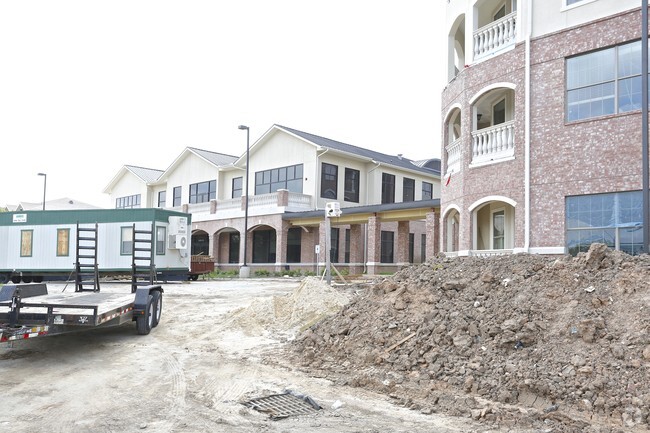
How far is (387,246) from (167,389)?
31307mm

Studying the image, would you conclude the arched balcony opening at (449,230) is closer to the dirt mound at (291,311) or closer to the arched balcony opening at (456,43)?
the arched balcony opening at (456,43)

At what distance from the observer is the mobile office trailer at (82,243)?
2675 cm

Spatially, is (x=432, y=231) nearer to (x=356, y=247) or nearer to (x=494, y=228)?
(x=356, y=247)

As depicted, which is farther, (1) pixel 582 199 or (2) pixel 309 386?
(1) pixel 582 199

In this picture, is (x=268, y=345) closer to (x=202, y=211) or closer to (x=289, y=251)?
(x=289, y=251)

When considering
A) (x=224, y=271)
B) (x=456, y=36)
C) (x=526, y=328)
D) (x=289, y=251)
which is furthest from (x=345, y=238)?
(x=526, y=328)

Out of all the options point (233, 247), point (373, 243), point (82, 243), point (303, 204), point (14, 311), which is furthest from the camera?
point (233, 247)

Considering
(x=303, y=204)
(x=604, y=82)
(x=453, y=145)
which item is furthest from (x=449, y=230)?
(x=303, y=204)

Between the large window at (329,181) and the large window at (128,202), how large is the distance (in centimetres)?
2352

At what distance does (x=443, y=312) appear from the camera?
887 cm

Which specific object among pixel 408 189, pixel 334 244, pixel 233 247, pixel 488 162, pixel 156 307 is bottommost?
pixel 156 307

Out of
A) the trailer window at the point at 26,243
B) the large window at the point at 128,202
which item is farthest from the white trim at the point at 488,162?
the large window at the point at 128,202

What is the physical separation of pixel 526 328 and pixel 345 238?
30062 mm

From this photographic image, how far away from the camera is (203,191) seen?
4478cm
